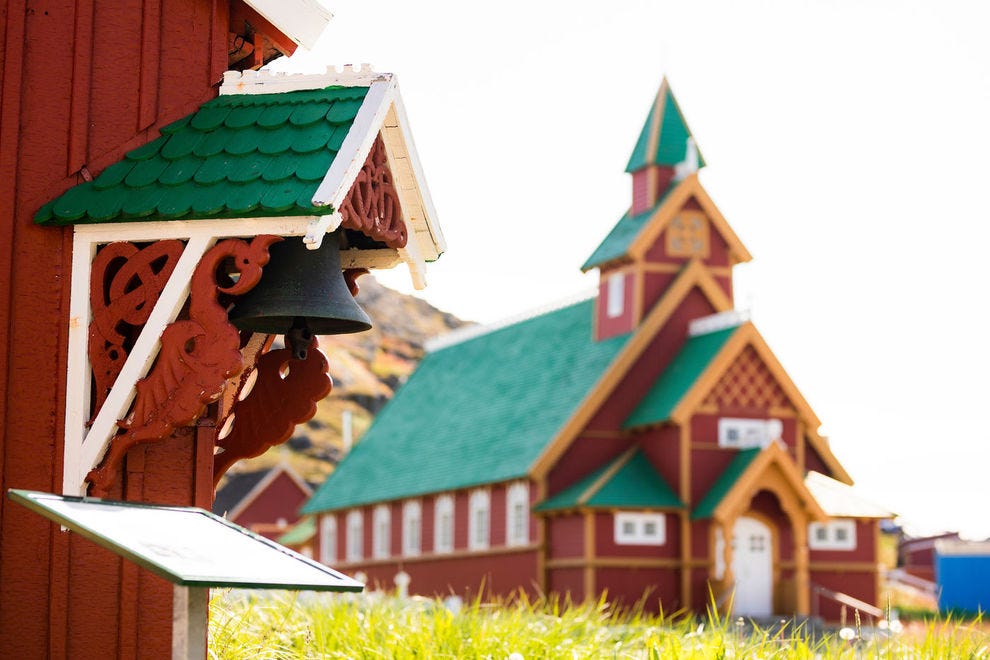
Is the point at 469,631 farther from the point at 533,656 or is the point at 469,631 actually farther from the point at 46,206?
the point at 46,206

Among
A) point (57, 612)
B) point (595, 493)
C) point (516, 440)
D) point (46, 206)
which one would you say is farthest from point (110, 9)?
point (516, 440)

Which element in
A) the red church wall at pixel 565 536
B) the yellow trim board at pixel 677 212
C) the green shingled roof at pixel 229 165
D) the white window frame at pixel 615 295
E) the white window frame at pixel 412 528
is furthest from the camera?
the white window frame at pixel 412 528

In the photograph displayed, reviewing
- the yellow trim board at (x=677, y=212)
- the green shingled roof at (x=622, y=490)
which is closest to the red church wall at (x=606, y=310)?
the yellow trim board at (x=677, y=212)

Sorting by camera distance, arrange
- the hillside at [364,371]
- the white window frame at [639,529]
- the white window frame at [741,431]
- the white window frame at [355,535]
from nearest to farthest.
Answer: the white window frame at [639,529], the white window frame at [741,431], the white window frame at [355,535], the hillside at [364,371]

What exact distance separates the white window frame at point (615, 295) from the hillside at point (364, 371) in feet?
91.0

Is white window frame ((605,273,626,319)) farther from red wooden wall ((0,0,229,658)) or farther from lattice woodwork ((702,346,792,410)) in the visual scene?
red wooden wall ((0,0,229,658))

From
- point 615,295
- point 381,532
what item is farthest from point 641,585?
point 381,532

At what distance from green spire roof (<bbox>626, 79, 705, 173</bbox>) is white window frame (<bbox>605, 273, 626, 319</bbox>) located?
9.49 ft

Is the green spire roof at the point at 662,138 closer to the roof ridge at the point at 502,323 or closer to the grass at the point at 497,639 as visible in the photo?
the roof ridge at the point at 502,323

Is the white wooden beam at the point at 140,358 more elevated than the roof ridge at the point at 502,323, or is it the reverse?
the roof ridge at the point at 502,323

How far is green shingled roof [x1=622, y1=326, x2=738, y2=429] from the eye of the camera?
32.4m

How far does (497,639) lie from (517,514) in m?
24.3

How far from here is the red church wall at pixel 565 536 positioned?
31688mm

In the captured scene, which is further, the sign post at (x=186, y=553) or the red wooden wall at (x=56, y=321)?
the red wooden wall at (x=56, y=321)
